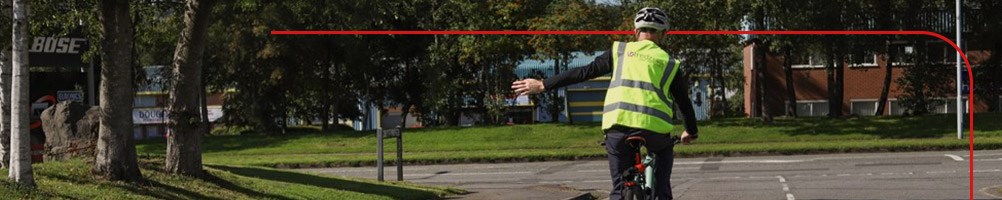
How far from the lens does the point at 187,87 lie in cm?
1678

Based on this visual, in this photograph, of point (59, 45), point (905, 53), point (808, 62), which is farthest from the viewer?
point (808, 62)

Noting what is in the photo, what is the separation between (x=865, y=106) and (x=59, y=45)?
35901 millimetres

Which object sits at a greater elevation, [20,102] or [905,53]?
[905,53]

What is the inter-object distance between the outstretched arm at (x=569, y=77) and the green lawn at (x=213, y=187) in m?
6.54

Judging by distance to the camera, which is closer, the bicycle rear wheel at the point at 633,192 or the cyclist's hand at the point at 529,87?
the cyclist's hand at the point at 529,87

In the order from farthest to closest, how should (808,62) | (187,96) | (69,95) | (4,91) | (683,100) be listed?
1. (808,62)
2. (69,95)
3. (187,96)
4. (4,91)
5. (683,100)

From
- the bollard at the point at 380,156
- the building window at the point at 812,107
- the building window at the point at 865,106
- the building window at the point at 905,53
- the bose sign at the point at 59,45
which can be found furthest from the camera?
the building window at the point at 865,106

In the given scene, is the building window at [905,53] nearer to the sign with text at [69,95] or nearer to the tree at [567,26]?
the tree at [567,26]

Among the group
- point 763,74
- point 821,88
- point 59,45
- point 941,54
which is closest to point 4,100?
point 59,45

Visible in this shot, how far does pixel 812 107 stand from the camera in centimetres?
5959

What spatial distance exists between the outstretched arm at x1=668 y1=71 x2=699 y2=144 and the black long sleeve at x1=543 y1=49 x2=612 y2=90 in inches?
16.0

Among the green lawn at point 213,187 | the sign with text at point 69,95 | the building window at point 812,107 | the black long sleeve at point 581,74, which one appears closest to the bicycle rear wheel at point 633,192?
the black long sleeve at point 581,74

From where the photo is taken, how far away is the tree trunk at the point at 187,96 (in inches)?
653

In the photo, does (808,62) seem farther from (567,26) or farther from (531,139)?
(531,139)
